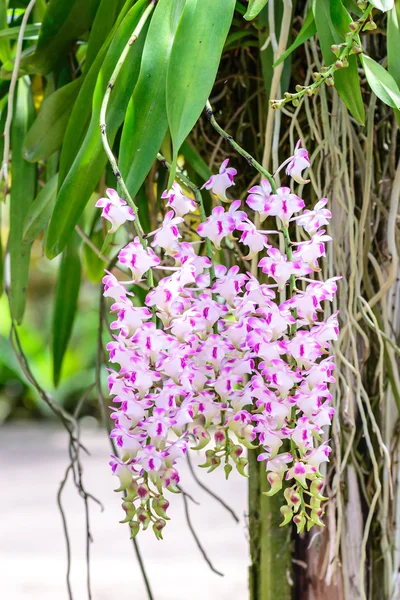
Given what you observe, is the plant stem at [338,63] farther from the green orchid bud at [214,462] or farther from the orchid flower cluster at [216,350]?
the green orchid bud at [214,462]

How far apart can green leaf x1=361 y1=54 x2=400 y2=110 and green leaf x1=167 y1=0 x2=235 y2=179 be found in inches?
3.1

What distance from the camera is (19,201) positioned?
66 cm

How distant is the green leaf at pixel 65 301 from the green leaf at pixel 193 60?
43 cm

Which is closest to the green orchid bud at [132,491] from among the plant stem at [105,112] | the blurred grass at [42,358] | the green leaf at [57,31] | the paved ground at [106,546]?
the plant stem at [105,112]

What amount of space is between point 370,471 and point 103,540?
165cm

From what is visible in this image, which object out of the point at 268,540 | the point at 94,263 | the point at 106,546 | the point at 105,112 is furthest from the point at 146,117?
the point at 106,546

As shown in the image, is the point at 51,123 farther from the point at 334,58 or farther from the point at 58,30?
the point at 334,58

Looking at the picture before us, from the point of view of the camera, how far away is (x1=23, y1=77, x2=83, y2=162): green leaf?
582 millimetres

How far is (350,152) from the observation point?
570mm

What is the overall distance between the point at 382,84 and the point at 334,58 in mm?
34

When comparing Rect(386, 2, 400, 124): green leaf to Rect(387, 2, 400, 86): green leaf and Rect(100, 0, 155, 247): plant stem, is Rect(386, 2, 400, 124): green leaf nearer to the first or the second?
Rect(387, 2, 400, 86): green leaf

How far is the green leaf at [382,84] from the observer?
41 cm

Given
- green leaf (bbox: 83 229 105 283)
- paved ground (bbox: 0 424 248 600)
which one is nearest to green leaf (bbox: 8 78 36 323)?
green leaf (bbox: 83 229 105 283)

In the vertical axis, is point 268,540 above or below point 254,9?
below
